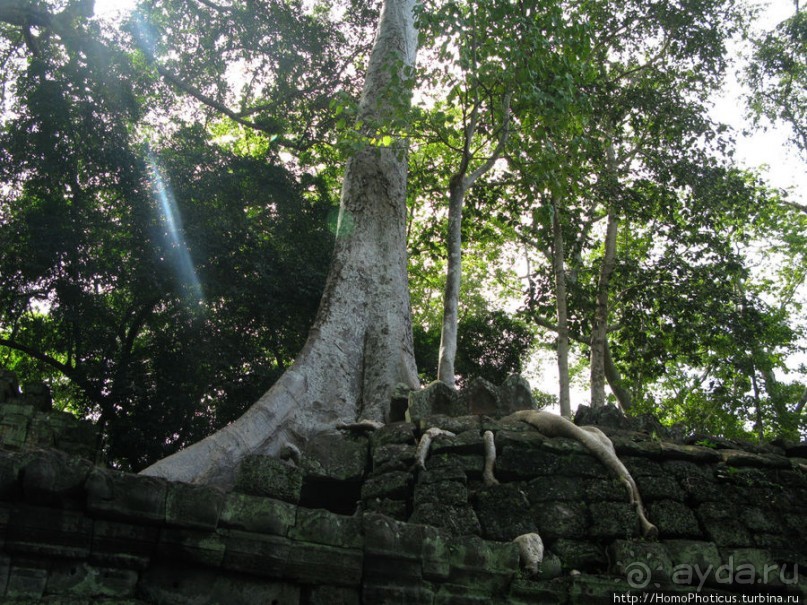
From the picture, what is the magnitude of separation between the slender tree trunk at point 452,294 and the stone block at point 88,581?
10.7 ft

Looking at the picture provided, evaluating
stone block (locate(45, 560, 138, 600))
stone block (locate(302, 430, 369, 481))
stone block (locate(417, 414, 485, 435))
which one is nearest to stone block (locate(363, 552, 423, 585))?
stone block (locate(45, 560, 138, 600))

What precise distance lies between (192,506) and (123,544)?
0.28 m

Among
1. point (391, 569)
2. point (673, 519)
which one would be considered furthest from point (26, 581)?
point (673, 519)

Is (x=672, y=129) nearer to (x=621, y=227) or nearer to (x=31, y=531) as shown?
(x=621, y=227)

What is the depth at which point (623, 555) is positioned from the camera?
12.1 ft

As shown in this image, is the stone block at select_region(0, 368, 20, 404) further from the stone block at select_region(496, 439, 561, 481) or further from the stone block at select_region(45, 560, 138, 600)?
the stone block at select_region(496, 439, 561, 481)

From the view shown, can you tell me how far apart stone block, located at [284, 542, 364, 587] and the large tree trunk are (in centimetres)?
184

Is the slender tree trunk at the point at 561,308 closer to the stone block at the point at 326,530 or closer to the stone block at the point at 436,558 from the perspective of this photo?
the stone block at the point at 436,558

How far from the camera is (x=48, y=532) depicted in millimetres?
2650

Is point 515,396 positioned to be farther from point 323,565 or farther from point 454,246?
point 323,565

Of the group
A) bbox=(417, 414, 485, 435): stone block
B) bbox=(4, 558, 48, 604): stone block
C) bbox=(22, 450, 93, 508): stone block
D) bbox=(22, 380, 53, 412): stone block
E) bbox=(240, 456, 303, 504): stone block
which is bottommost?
bbox=(4, 558, 48, 604): stone block

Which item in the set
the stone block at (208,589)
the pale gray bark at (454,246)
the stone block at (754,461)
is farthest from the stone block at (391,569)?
the pale gray bark at (454,246)

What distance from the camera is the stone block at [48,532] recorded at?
2.60 meters

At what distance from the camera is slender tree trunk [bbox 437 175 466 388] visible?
20.2ft
